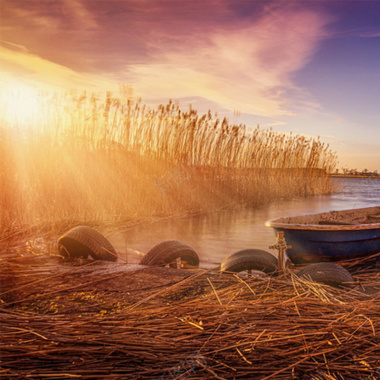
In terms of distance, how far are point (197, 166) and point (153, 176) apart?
1531 millimetres

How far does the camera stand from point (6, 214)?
649 centimetres

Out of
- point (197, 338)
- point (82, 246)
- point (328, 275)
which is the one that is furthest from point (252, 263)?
point (82, 246)

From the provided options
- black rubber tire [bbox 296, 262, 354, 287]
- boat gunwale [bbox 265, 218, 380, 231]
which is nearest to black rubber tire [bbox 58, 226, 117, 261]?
boat gunwale [bbox 265, 218, 380, 231]

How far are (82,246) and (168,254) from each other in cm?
115

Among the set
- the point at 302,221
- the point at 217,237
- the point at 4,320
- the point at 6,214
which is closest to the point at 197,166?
the point at 217,237

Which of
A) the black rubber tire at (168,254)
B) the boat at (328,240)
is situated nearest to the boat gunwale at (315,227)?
the boat at (328,240)

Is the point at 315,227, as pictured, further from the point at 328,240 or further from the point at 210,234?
the point at 210,234

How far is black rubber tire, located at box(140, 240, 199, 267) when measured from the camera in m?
4.85

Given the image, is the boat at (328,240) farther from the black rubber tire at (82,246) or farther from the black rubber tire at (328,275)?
the black rubber tire at (82,246)

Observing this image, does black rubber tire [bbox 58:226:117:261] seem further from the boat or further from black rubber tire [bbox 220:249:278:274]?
the boat

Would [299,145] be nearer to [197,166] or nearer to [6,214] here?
[197,166]

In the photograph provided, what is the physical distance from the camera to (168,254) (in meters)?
4.88

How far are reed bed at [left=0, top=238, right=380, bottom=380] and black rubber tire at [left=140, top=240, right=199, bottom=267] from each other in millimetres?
1448

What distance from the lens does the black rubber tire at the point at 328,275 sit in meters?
3.77
